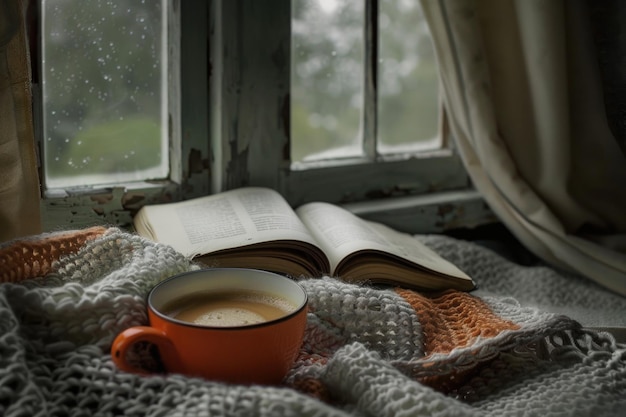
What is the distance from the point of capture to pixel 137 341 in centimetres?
63

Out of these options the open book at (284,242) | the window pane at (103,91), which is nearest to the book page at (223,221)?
the open book at (284,242)

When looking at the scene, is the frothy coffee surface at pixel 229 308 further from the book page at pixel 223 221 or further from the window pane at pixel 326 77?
the window pane at pixel 326 77

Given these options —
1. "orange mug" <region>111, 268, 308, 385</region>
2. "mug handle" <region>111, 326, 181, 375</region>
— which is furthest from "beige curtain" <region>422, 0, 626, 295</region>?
"mug handle" <region>111, 326, 181, 375</region>

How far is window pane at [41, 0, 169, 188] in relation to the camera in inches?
41.1

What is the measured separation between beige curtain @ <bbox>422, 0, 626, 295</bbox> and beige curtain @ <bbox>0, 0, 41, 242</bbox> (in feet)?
1.97

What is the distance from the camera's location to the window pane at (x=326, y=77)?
123 cm

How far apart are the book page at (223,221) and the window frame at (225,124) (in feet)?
0.21

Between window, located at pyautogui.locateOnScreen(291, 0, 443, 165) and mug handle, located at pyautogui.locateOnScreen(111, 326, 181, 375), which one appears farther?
window, located at pyautogui.locateOnScreen(291, 0, 443, 165)

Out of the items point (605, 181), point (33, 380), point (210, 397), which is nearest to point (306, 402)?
point (210, 397)

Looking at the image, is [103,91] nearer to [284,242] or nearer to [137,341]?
[284,242]

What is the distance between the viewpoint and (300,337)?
2.26ft

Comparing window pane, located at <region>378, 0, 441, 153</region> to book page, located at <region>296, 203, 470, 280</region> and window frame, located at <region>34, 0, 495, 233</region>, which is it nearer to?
window frame, located at <region>34, 0, 495, 233</region>

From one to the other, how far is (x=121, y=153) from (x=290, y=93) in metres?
0.29

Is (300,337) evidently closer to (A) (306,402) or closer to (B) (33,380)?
(A) (306,402)
